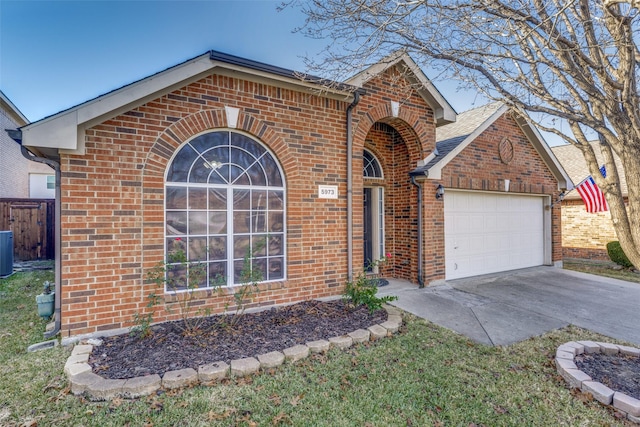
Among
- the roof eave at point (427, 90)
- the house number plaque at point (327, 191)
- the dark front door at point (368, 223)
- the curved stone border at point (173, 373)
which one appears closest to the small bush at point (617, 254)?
the roof eave at point (427, 90)

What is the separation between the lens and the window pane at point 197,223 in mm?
5203

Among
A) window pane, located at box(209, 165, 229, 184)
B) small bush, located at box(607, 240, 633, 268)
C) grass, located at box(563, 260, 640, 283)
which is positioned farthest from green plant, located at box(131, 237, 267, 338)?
small bush, located at box(607, 240, 633, 268)

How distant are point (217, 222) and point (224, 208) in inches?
10.5

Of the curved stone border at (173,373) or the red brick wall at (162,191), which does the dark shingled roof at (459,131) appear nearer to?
the red brick wall at (162,191)

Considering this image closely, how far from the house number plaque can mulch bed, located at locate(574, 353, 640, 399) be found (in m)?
4.43

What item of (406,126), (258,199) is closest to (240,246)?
(258,199)

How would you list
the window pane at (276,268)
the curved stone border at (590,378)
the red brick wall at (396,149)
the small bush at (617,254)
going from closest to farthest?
the curved stone border at (590,378)
the window pane at (276,268)
the red brick wall at (396,149)
the small bush at (617,254)

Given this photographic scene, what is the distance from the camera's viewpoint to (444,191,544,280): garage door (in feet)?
27.9

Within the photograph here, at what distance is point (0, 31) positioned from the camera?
9.48m

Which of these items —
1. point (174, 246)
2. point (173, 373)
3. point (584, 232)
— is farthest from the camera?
point (584, 232)

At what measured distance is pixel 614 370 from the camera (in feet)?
12.7

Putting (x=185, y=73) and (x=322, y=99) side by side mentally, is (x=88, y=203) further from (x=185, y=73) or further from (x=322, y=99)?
(x=322, y=99)

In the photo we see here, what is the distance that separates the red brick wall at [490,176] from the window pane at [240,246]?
4349 mm

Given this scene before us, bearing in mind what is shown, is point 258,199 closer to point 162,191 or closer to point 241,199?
point 241,199
